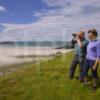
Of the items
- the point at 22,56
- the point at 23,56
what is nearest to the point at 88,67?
the point at 23,56

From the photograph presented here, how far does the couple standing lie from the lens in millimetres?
11617

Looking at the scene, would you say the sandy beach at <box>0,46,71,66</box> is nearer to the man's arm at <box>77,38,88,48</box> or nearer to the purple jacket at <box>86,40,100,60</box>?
the man's arm at <box>77,38,88,48</box>

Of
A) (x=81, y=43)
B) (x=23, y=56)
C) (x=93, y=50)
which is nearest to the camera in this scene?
(x=93, y=50)

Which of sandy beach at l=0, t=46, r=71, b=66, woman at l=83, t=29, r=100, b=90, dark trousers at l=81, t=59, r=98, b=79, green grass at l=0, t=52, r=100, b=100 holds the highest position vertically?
woman at l=83, t=29, r=100, b=90

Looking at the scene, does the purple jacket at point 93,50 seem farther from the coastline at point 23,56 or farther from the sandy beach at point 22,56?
the sandy beach at point 22,56

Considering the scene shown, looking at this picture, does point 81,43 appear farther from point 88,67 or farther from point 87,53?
point 88,67

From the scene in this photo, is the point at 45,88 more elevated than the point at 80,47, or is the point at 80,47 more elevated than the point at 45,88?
the point at 80,47

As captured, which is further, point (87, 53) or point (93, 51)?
point (87, 53)

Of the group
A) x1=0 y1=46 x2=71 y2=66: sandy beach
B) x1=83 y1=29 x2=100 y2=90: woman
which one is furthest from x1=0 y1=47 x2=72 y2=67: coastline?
x1=83 y1=29 x2=100 y2=90: woman

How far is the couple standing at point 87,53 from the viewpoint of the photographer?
38.1 feet

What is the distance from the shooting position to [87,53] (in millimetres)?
12078

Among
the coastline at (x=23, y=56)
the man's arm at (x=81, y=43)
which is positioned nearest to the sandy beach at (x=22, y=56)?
the coastline at (x=23, y=56)

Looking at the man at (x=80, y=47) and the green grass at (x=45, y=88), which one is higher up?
the man at (x=80, y=47)

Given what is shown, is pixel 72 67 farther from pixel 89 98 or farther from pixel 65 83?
pixel 89 98
